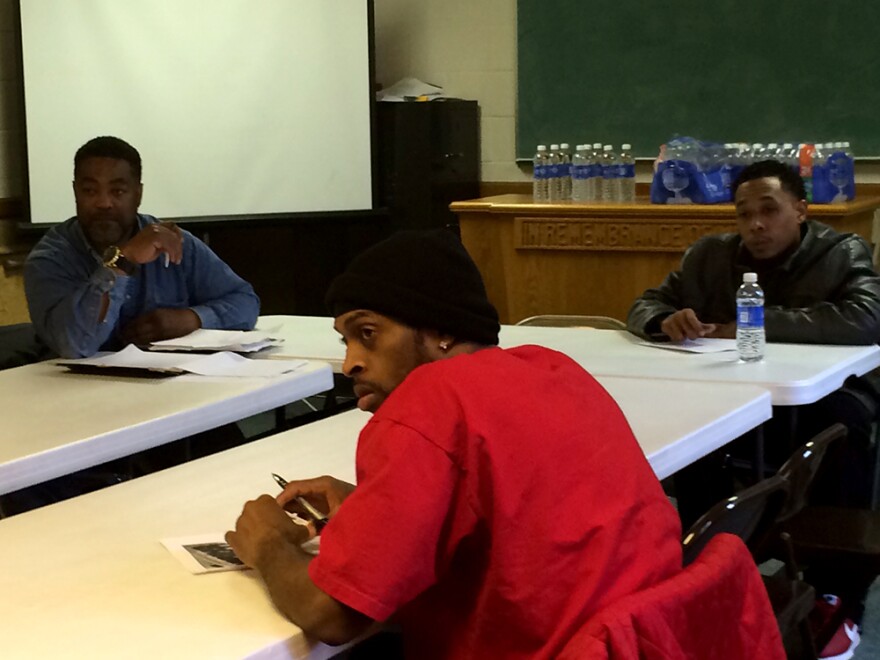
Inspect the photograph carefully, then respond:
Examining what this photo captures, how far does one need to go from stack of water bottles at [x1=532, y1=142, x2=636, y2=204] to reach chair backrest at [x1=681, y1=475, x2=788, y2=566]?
386 cm

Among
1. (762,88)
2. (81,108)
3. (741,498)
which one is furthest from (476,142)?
(741,498)

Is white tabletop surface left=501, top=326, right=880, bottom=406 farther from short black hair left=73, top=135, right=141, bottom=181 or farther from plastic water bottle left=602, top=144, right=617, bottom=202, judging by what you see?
plastic water bottle left=602, top=144, right=617, bottom=202

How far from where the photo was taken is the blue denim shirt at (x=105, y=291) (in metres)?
2.95

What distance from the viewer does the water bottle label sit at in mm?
2914

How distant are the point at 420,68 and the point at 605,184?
169 cm

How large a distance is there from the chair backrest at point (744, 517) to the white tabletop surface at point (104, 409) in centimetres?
108

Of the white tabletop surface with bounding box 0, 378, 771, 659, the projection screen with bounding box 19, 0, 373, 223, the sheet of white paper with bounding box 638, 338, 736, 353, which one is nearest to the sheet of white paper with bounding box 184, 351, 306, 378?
the white tabletop surface with bounding box 0, 378, 771, 659

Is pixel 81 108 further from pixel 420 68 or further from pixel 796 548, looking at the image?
pixel 796 548

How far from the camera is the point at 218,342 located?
120 inches

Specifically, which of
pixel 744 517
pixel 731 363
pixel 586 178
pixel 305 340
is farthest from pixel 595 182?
pixel 744 517

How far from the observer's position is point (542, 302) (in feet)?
18.2

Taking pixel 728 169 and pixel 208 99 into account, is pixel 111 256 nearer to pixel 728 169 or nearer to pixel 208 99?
pixel 208 99

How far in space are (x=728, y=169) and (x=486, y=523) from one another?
4321mm

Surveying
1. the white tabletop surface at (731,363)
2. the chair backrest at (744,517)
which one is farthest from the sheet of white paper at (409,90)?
the chair backrest at (744,517)
